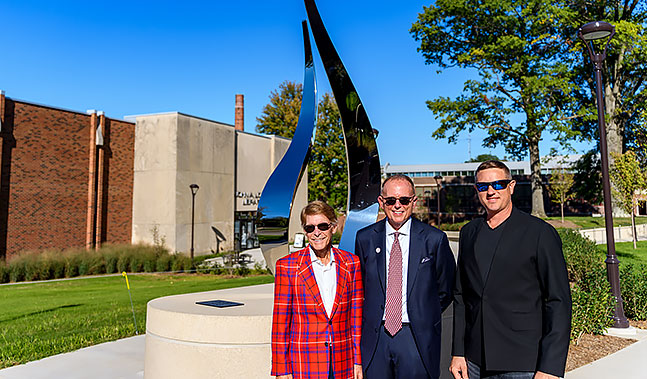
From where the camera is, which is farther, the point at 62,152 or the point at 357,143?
the point at 62,152

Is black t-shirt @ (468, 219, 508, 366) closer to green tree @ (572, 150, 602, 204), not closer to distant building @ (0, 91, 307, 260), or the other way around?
distant building @ (0, 91, 307, 260)

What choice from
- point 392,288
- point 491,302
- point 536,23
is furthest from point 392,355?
point 536,23

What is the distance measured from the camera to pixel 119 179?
23875 millimetres

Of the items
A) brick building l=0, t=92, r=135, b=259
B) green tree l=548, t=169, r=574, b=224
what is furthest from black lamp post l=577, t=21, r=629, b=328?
green tree l=548, t=169, r=574, b=224

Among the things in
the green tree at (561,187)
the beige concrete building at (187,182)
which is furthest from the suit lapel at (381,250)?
the green tree at (561,187)

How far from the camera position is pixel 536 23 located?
85.7ft

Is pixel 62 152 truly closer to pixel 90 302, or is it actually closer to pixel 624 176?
pixel 90 302

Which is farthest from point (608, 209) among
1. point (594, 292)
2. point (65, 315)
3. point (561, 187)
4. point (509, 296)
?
point (561, 187)

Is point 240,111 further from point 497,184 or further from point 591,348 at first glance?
point 497,184

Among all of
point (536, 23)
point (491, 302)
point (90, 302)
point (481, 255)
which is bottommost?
point (90, 302)

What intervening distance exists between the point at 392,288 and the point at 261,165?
93.0 feet

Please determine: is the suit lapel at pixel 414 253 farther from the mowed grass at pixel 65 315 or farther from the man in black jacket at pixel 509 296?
the mowed grass at pixel 65 315

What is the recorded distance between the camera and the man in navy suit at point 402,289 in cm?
292

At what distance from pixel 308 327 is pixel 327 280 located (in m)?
0.33
